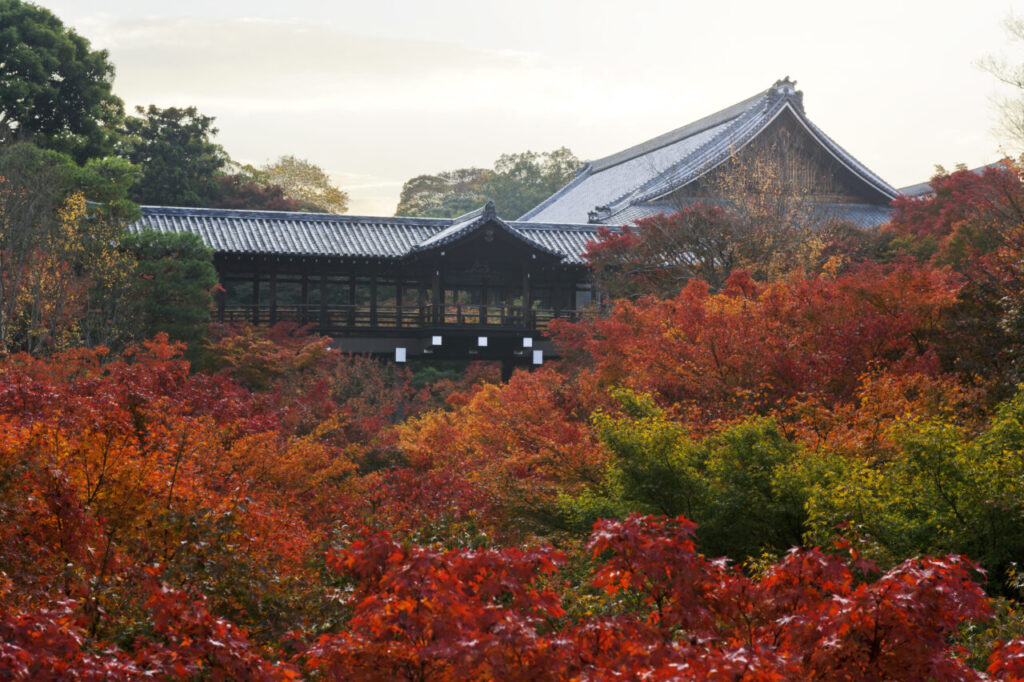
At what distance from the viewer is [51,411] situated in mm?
11008

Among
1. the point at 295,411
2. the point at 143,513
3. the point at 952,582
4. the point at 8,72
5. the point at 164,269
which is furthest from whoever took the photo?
the point at 8,72

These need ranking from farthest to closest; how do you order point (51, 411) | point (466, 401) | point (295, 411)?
point (466, 401), point (295, 411), point (51, 411)

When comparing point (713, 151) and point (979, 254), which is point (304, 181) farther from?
point (979, 254)

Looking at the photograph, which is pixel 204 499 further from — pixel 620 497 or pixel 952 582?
pixel 952 582

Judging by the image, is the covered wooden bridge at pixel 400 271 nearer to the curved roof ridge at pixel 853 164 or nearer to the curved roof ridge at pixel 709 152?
the curved roof ridge at pixel 709 152

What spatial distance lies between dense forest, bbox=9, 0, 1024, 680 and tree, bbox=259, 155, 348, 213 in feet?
110

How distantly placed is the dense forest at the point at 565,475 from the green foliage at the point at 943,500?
1.2 inches

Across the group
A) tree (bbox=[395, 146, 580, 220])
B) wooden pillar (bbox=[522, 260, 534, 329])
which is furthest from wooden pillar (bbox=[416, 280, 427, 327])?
tree (bbox=[395, 146, 580, 220])

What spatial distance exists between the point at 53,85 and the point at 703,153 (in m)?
22.7

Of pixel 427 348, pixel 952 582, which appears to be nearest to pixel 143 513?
pixel 952 582

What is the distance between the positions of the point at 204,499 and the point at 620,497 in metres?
4.60

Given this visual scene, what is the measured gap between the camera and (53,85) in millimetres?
36500

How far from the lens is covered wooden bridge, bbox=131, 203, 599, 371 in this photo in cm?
2997

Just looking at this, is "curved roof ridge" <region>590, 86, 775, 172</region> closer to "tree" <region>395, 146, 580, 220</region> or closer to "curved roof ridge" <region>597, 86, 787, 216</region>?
"curved roof ridge" <region>597, 86, 787, 216</region>
